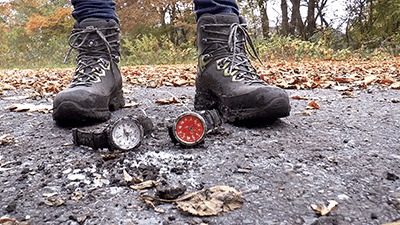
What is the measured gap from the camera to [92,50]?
1927 millimetres

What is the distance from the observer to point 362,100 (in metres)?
2.49

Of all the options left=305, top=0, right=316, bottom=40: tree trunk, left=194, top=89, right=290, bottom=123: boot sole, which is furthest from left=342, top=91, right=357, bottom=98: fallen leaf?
left=305, top=0, right=316, bottom=40: tree trunk

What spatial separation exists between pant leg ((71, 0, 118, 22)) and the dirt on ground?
1.79 feet

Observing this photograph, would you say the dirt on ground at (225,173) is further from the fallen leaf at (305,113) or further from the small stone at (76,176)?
the fallen leaf at (305,113)

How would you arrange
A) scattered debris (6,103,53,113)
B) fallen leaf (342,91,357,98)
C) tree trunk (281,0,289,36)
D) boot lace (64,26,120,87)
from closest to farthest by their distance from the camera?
boot lace (64,26,120,87), scattered debris (6,103,53,113), fallen leaf (342,91,357,98), tree trunk (281,0,289,36)

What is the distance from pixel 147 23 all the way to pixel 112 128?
15344 millimetres

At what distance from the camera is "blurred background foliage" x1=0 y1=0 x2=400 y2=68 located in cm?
997

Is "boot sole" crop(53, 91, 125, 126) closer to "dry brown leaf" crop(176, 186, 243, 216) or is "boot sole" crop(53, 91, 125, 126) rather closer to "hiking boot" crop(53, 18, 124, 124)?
"hiking boot" crop(53, 18, 124, 124)

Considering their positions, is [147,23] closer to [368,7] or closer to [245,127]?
[368,7]

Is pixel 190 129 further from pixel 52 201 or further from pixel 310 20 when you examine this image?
pixel 310 20

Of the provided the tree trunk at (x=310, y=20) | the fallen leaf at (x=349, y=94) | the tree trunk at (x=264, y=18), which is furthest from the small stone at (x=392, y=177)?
the tree trunk at (x=264, y=18)

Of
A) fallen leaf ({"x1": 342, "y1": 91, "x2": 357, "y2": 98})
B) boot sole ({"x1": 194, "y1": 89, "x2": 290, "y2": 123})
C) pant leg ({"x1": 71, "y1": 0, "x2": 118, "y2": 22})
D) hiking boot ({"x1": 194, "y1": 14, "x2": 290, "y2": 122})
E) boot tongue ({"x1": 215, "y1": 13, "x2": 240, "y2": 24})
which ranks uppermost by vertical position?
pant leg ({"x1": 71, "y1": 0, "x2": 118, "y2": 22})

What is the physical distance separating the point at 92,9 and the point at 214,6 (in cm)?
59

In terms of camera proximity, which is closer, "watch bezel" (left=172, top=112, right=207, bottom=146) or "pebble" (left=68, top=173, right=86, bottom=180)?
"pebble" (left=68, top=173, right=86, bottom=180)
